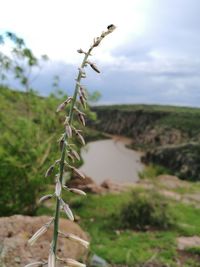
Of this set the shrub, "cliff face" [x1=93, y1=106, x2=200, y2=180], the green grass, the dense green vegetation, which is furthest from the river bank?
the shrub

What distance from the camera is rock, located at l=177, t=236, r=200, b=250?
506 inches

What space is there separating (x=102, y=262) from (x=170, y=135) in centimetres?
5905

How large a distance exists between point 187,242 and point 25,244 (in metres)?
6.45

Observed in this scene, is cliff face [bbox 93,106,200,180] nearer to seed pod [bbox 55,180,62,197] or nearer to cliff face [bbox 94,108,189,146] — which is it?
cliff face [bbox 94,108,189,146]

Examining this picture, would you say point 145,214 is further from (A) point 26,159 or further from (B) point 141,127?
(B) point 141,127

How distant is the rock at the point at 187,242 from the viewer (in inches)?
506

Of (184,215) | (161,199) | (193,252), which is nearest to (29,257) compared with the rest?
(193,252)

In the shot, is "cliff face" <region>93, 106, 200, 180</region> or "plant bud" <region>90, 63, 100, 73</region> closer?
"plant bud" <region>90, 63, 100, 73</region>

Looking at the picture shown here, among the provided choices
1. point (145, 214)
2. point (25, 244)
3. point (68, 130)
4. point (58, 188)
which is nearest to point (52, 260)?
point (58, 188)

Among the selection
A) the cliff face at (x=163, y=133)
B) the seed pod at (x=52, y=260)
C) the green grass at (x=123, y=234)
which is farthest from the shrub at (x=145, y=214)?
the cliff face at (x=163, y=133)

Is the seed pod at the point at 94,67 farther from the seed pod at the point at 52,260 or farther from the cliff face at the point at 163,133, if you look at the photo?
the cliff face at the point at 163,133

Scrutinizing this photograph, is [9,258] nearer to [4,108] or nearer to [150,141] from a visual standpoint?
[4,108]

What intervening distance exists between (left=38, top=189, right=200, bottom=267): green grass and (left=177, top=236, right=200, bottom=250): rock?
0.61 feet

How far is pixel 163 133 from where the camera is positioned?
6931 centimetres
